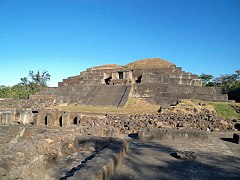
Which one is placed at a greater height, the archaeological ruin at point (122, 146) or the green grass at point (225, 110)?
the green grass at point (225, 110)

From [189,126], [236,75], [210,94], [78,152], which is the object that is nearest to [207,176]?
[78,152]

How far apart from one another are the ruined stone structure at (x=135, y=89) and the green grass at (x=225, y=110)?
2.17m

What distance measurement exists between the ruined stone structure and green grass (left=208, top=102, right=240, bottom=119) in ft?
7.12

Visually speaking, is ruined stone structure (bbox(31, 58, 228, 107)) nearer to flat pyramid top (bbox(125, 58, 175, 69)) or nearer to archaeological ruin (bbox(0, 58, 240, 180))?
archaeological ruin (bbox(0, 58, 240, 180))

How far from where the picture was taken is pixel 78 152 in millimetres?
5426

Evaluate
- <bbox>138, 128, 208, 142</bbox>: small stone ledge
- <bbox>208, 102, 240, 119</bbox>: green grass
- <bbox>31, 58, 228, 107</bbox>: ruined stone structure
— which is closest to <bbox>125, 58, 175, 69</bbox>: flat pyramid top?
<bbox>31, 58, 228, 107</bbox>: ruined stone structure

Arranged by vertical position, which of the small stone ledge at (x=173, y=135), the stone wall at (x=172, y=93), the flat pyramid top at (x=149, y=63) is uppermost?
the flat pyramid top at (x=149, y=63)

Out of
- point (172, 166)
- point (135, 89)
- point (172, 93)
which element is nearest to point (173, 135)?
point (172, 166)

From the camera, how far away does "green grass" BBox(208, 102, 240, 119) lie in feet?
37.8

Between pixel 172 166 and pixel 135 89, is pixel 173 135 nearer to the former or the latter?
pixel 172 166

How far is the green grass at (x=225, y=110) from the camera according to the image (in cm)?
1152

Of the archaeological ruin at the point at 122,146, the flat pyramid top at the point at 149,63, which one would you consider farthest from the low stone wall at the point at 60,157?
the flat pyramid top at the point at 149,63

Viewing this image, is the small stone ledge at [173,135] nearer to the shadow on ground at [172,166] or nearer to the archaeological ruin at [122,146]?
the archaeological ruin at [122,146]

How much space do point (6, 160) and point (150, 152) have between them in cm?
316
